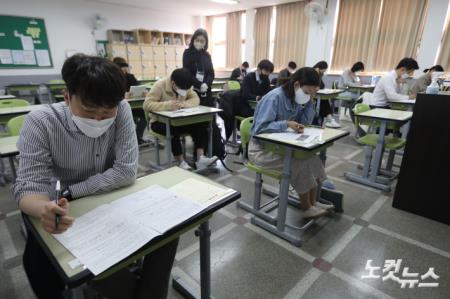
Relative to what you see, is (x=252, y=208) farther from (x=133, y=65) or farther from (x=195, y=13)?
(x=195, y=13)

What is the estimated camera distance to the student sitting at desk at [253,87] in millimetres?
3682

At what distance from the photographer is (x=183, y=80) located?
2723mm

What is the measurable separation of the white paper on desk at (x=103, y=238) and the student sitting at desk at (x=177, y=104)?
2054 mm

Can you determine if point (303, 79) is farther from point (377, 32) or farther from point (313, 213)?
point (377, 32)

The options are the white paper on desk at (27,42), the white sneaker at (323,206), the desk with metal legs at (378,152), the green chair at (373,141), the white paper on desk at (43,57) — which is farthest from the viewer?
the white paper on desk at (43,57)

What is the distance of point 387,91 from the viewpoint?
3.63 meters

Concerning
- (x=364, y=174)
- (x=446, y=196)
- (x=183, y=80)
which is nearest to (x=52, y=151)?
(x=183, y=80)

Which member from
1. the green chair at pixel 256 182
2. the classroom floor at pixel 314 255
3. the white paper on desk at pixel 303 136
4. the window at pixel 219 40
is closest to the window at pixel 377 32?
the window at pixel 219 40

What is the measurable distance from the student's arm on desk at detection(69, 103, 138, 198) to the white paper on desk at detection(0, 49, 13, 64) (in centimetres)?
696

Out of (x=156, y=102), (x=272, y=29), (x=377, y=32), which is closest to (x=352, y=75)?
(x=377, y=32)

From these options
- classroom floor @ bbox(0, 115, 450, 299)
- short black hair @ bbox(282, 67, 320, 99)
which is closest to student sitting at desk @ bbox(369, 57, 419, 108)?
classroom floor @ bbox(0, 115, 450, 299)

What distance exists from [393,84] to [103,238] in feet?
13.2

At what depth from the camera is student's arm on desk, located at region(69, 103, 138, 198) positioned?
0.99 meters

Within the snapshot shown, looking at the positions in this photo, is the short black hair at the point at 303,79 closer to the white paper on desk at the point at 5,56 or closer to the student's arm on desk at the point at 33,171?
the student's arm on desk at the point at 33,171
